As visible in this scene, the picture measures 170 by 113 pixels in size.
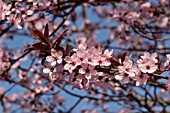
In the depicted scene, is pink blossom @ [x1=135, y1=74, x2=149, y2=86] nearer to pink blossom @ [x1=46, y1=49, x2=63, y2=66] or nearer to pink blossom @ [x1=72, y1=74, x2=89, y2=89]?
pink blossom @ [x1=72, y1=74, x2=89, y2=89]

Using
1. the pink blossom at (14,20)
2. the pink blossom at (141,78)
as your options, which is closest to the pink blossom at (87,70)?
the pink blossom at (141,78)

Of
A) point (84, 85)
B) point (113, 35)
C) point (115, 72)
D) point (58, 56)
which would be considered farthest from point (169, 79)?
point (113, 35)

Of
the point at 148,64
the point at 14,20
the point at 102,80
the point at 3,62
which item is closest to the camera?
the point at 148,64

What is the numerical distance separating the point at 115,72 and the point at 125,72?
8cm

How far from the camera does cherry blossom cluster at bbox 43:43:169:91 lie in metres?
2.03

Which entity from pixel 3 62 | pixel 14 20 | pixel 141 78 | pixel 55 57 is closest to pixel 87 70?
pixel 55 57

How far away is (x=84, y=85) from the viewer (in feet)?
6.86

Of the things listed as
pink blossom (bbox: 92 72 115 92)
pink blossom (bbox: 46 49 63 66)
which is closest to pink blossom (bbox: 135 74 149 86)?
pink blossom (bbox: 92 72 115 92)

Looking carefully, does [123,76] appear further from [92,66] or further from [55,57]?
[55,57]

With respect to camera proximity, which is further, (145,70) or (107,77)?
(107,77)

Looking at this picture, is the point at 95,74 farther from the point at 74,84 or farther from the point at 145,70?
the point at 145,70

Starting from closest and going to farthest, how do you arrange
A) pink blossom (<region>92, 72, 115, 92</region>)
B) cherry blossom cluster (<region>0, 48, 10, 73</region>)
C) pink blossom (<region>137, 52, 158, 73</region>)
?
pink blossom (<region>137, 52, 158, 73</region>) → pink blossom (<region>92, 72, 115, 92</region>) → cherry blossom cluster (<region>0, 48, 10, 73</region>)

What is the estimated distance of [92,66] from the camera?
79.9 inches

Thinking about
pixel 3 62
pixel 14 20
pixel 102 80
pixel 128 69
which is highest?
pixel 14 20
